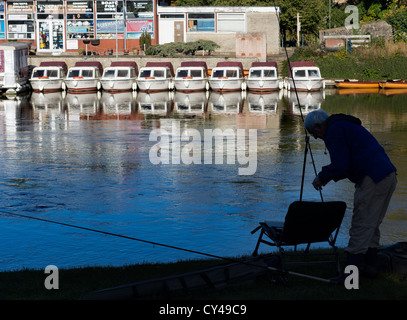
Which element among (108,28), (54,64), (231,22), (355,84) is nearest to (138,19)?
(108,28)

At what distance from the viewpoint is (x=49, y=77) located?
49.2m

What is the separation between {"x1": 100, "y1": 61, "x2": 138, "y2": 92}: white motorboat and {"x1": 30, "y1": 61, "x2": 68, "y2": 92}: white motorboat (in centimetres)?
312

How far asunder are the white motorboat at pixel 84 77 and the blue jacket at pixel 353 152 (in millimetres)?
42460

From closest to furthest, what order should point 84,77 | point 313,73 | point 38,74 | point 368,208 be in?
point 368,208
point 313,73
point 84,77
point 38,74

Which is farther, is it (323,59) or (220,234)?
(323,59)

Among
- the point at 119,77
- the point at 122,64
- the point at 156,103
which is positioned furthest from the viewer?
the point at 122,64

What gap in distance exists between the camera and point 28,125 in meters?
30.7

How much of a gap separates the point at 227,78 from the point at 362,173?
1616 inches

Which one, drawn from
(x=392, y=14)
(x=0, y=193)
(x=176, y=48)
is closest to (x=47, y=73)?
(x=176, y=48)

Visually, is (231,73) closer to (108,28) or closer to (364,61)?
(364,61)

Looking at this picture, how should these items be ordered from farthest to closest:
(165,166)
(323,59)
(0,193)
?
1. (323,59)
2. (165,166)
3. (0,193)

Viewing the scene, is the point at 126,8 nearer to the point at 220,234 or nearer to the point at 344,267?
the point at 220,234

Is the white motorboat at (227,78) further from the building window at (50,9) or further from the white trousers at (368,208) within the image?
the white trousers at (368,208)

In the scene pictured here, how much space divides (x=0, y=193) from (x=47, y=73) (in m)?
34.4
